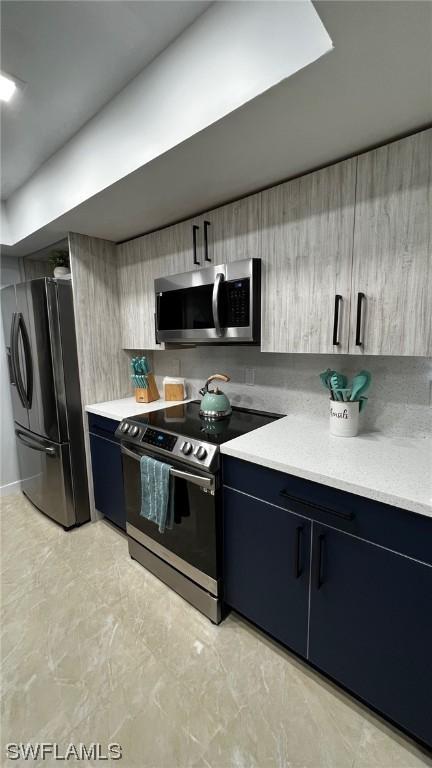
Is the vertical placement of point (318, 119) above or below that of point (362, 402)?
above

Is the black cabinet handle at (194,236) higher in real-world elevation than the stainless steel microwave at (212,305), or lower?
higher

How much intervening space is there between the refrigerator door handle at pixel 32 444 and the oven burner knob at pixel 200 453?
139 centimetres

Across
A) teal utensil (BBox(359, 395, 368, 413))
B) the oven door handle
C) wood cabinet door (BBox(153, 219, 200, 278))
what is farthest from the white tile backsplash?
the oven door handle

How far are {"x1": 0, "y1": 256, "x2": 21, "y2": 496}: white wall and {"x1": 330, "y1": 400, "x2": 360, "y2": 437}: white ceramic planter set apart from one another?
9.39ft

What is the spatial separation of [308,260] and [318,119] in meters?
0.50

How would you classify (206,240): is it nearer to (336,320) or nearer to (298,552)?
(336,320)

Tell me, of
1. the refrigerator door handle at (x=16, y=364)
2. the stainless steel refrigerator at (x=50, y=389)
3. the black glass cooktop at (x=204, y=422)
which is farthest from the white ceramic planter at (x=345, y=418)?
the refrigerator door handle at (x=16, y=364)

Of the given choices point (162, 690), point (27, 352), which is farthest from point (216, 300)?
point (162, 690)

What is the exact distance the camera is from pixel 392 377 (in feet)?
4.86

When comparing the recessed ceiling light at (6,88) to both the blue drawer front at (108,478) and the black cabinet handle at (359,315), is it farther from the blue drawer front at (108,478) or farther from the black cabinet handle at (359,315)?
the blue drawer front at (108,478)

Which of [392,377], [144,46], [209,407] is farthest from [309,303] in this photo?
[144,46]

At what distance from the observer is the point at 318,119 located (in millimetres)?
1072

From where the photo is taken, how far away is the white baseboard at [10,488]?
2.98m

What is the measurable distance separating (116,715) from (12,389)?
2.41 m
